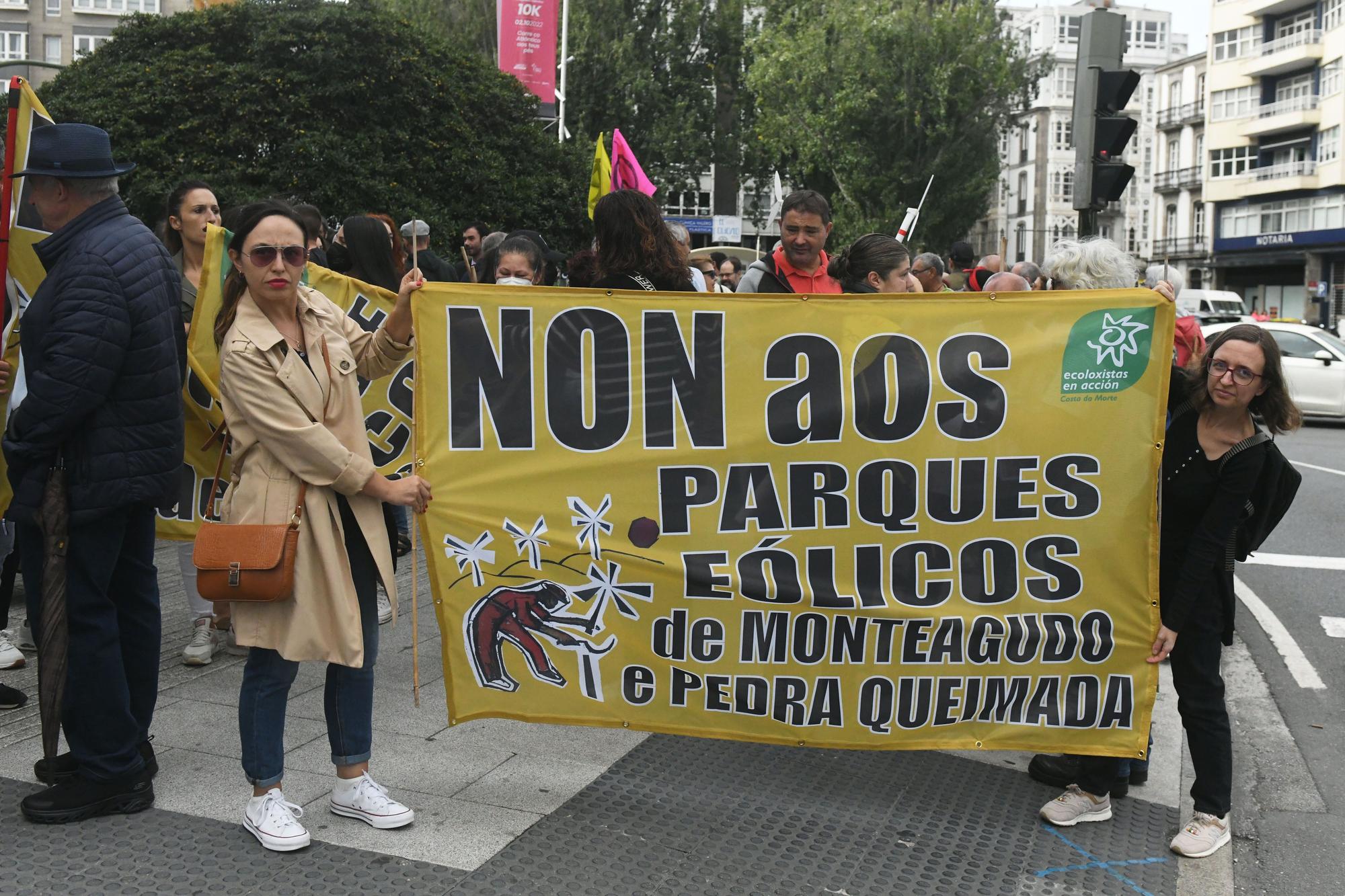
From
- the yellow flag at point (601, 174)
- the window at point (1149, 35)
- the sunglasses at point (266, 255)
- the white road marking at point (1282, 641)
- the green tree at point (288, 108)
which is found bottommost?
the white road marking at point (1282, 641)

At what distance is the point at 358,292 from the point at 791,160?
43.6 m

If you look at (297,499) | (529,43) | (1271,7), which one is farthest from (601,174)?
(1271,7)

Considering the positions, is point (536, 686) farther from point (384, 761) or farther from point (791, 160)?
point (791, 160)

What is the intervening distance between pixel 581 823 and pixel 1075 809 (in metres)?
1.59

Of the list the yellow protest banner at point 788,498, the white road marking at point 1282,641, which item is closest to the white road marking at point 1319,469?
the white road marking at point 1282,641

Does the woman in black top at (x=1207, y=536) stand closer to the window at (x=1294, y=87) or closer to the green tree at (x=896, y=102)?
the green tree at (x=896, y=102)

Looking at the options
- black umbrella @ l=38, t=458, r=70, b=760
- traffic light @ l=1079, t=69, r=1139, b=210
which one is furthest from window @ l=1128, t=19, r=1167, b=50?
black umbrella @ l=38, t=458, r=70, b=760

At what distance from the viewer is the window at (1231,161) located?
202ft

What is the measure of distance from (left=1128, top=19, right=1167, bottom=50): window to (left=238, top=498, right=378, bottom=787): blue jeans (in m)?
103

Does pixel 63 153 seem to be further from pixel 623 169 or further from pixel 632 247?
pixel 623 169

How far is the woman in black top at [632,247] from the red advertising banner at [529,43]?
2189 centimetres

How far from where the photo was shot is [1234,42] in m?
61.9

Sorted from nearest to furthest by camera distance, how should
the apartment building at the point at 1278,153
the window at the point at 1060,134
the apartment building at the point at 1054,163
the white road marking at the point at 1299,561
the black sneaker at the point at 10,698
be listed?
1. the black sneaker at the point at 10,698
2. the white road marking at the point at 1299,561
3. the apartment building at the point at 1278,153
4. the apartment building at the point at 1054,163
5. the window at the point at 1060,134

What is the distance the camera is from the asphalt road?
422cm
